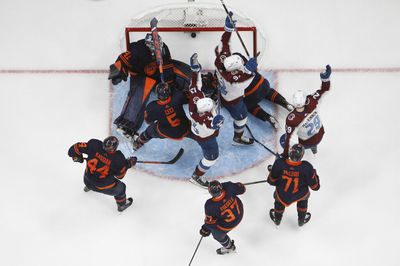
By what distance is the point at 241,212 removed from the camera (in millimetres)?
4988

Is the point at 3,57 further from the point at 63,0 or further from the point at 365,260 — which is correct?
the point at 365,260

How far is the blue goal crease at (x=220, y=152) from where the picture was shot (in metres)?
5.77

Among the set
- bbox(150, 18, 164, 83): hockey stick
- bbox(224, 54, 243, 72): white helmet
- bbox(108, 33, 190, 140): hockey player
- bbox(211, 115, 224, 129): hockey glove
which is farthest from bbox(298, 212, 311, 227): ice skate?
bbox(150, 18, 164, 83): hockey stick

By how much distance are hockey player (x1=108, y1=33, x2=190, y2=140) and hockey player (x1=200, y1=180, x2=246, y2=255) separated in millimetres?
1294

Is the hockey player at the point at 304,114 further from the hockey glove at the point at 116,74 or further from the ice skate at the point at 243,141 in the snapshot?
the hockey glove at the point at 116,74

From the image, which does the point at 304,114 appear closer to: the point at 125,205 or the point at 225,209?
the point at 225,209

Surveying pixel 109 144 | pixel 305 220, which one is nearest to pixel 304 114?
pixel 305 220

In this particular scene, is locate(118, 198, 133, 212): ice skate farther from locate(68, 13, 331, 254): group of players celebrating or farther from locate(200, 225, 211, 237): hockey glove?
locate(200, 225, 211, 237): hockey glove

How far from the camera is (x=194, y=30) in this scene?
6.30 m

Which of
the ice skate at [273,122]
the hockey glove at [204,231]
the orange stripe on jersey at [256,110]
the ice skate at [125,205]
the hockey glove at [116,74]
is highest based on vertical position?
the hockey glove at [116,74]

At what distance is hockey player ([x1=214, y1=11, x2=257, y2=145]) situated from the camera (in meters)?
5.30

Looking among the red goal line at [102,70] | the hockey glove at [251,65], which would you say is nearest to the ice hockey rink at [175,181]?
the red goal line at [102,70]

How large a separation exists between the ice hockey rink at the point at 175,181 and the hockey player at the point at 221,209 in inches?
17.2

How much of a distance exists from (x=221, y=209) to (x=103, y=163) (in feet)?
3.20
